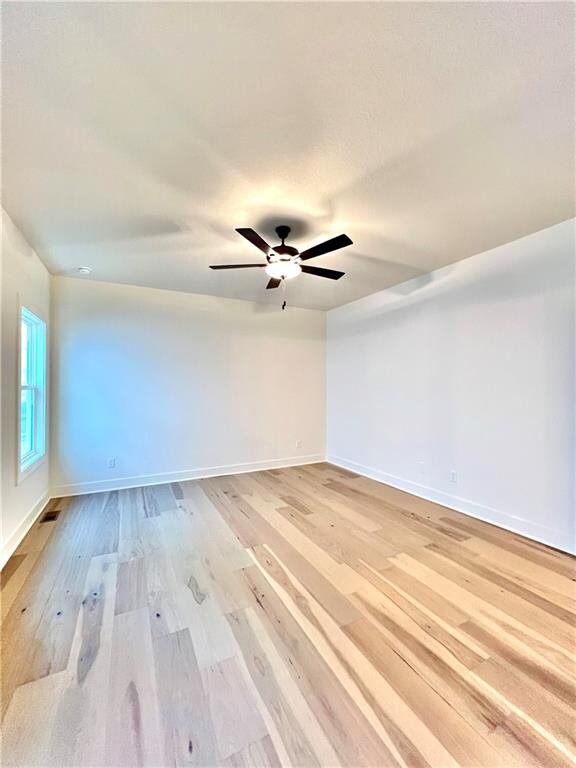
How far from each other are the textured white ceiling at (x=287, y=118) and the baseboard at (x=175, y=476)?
2.84 metres

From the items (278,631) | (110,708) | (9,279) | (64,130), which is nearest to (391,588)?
(278,631)

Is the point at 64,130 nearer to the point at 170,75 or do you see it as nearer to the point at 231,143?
Answer: the point at 170,75

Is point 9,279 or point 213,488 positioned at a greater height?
point 9,279

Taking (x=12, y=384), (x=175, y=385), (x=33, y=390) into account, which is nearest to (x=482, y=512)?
(x=175, y=385)

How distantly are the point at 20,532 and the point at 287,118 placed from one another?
3.58 meters

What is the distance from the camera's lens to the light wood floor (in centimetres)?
117

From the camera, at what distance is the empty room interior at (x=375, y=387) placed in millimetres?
1204

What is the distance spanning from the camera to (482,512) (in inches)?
125

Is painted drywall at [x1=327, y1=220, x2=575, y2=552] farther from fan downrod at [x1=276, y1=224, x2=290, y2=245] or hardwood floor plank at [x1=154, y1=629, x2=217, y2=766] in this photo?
hardwood floor plank at [x1=154, y1=629, x2=217, y2=766]

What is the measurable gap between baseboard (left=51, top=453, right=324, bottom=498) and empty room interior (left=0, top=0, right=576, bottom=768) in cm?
4

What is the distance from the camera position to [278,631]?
1.71 meters

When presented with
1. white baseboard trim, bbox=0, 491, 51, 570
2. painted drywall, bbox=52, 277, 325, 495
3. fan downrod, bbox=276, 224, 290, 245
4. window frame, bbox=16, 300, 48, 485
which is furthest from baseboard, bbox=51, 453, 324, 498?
fan downrod, bbox=276, 224, 290, 245

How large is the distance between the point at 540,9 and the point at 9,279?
337 centimetres

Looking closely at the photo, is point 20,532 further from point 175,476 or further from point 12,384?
point 175,476
